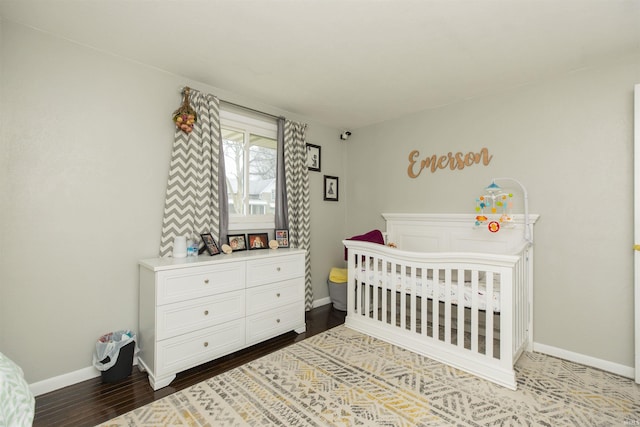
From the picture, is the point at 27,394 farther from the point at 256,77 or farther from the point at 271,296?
the point at 256,77

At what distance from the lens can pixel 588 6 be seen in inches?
65.8

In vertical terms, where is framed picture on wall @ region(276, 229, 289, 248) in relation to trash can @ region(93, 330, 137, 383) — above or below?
above

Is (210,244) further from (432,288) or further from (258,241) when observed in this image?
(432,288)

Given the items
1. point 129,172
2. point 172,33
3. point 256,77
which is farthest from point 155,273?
point 256,77

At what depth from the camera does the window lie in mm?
2959

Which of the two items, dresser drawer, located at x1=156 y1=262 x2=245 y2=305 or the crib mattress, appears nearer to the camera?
dresser drawer, located at x1=156 y1=262 x2=245 y2=305

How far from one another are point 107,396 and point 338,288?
93.5 inches

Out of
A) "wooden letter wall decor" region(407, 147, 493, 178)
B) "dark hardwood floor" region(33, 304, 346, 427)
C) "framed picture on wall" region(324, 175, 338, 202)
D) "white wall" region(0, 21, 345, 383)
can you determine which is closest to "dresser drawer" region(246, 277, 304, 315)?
"dark hardwood floor" region(33, 304, 346, 427)

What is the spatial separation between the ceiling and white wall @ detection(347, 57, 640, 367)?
0.66 feet

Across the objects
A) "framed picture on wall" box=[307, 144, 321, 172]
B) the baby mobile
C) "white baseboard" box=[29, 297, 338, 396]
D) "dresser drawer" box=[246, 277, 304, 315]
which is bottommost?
"white baseboard" box=[29, 297, 338, 396]

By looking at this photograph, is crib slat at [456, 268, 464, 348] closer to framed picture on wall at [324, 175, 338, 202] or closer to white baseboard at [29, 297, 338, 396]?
framed picture on wall at [324, 175, 338, 202]

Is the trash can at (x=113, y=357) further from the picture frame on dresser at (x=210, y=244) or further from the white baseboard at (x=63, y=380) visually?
the picture frame on dresser at (x=210, y=244)

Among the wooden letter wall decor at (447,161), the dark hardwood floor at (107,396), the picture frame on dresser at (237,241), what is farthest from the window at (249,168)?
the wooden letter wall decor at (447,161)

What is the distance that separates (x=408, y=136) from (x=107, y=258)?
321cm
